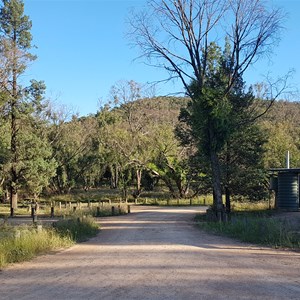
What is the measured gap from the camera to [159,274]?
8.86m

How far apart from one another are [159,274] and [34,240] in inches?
233

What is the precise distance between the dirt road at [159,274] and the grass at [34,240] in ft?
1.86

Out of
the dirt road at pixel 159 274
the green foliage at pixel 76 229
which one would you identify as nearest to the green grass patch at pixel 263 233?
the dirt road at pixel 159 274

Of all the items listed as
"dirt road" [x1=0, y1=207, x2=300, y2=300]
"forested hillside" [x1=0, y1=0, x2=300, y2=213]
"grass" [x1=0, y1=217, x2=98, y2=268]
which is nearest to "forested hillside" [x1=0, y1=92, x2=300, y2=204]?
"forested hillside" [x1=0, y1=0, x2=300, y2=213]

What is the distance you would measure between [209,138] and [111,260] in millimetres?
15446

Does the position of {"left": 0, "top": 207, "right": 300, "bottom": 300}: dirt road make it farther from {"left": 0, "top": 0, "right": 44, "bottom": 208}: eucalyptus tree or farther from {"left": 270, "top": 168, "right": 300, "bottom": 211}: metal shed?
{"left": 0, "top": 0, "right": 44, "bottom": 208}: eucalyptus tree

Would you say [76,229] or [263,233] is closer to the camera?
[263,233]

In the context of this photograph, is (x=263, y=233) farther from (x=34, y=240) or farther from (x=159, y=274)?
(x=34, y=240)

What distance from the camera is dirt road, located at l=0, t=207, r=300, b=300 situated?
7188 millimetres

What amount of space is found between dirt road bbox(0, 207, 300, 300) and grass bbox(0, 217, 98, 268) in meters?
0.57

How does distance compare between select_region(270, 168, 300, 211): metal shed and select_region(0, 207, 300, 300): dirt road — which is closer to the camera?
select_region(0, 207, 300, 300): dirt road

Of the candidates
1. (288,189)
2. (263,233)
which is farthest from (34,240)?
(288,189)

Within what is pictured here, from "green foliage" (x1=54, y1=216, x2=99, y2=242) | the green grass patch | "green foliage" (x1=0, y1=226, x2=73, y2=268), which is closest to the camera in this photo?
"green foliage" (x1=0, y1=226, x2=73, y2=268)

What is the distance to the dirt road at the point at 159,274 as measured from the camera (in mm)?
7188
